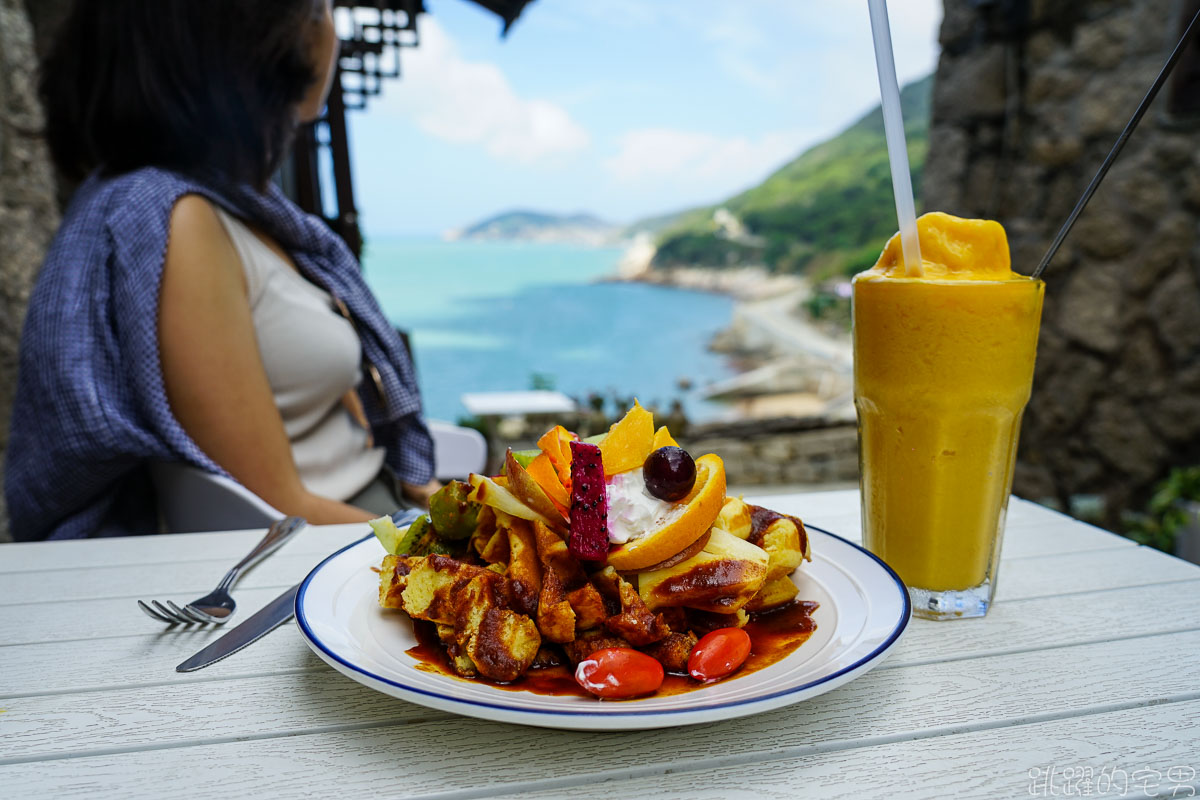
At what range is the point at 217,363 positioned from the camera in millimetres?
1391

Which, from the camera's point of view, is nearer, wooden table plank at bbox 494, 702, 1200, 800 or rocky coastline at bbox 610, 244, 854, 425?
wooden table plank at bbox 494, 702, 1200, 800

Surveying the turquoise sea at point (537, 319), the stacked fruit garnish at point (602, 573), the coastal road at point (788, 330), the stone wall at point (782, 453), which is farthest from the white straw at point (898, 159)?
the coastal road at point (788, 330)

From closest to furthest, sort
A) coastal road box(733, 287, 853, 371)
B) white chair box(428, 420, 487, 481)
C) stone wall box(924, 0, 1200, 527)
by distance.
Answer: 1. white chair box(428, 420, 487, 481)
2. stone wall box(924, 0, 1200, 527)
3. coastal road box(733, 287, 853, 371)

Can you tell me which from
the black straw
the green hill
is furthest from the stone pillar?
the green hill

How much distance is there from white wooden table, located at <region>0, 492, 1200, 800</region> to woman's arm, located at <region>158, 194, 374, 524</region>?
0.64 m

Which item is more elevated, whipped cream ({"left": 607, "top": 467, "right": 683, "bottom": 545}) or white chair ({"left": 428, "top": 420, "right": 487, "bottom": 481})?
A: whipped cream ({"left": 607, "top": 467, "right": 683, "bottom": 545})

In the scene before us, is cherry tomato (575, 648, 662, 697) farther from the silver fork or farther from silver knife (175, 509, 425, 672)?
the silver fork

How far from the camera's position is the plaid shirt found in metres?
1.34

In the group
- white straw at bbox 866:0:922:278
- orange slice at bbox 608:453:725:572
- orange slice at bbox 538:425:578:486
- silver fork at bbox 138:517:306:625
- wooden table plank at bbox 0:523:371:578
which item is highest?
white straw at bbox 866:0:922:278

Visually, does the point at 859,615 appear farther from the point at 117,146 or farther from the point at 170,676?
the point at 117,146

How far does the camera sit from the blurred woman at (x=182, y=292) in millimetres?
1358

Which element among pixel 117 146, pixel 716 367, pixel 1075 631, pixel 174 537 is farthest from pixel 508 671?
pixel 716 367

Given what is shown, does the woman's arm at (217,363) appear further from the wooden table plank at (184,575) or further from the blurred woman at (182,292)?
the wooden table plank at (184,575)

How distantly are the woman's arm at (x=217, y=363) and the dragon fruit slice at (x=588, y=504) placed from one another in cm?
99
